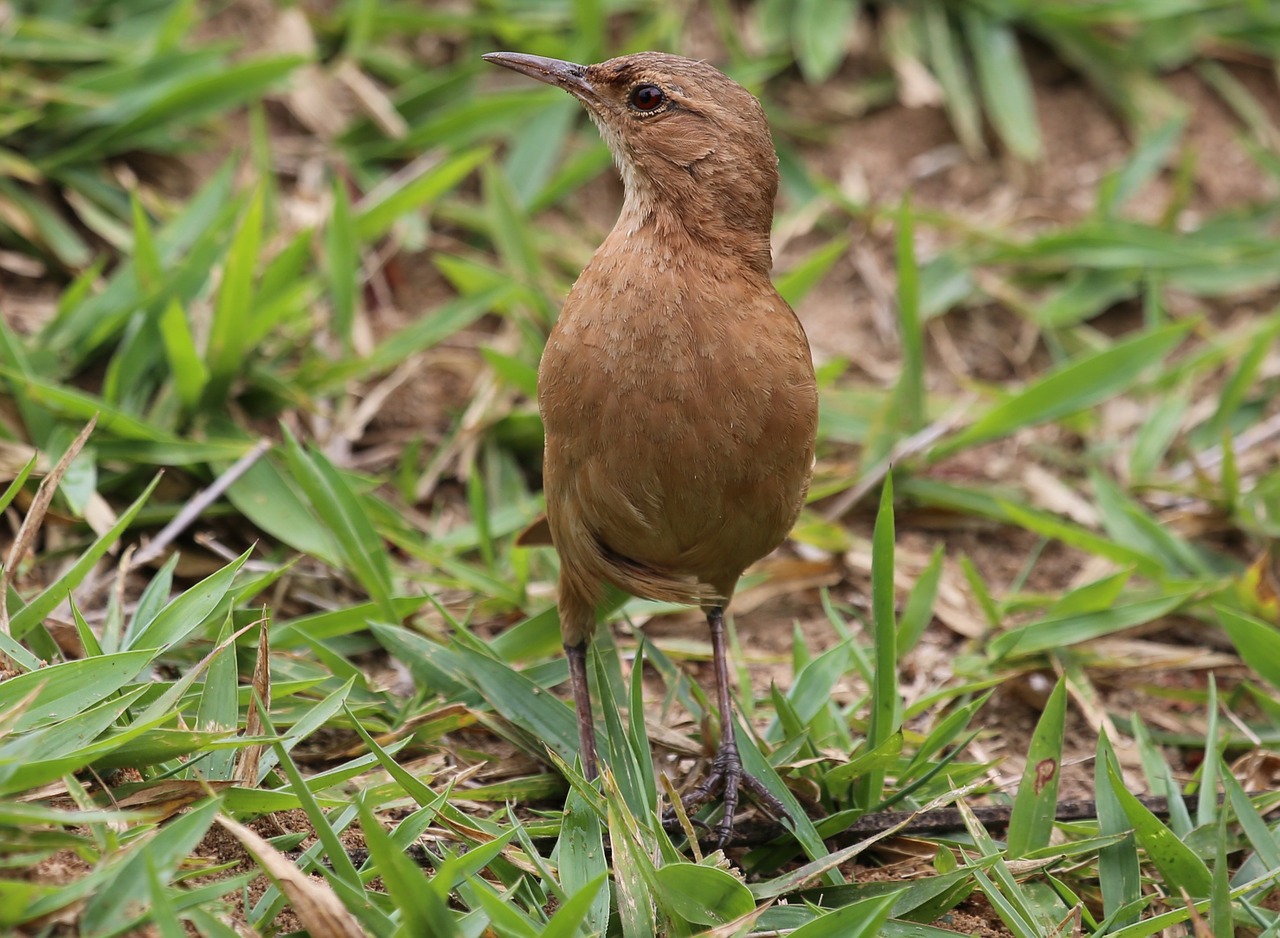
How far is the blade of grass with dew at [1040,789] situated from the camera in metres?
A: 3.81

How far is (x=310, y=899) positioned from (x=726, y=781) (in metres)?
1.42

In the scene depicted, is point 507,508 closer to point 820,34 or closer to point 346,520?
point 346,520

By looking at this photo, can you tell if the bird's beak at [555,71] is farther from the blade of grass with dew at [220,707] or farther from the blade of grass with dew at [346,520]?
the blade of grass with dew at [220,707]

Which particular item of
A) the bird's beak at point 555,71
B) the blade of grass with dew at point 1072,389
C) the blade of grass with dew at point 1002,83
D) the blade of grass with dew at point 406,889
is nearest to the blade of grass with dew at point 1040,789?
the blade of grass with dew at point 406,889

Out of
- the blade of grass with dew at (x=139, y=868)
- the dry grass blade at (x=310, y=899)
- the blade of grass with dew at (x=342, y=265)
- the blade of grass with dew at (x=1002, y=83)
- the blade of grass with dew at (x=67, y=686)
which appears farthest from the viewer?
the blade of grass with dew at (x=1002, y=83)

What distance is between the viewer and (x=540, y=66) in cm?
431

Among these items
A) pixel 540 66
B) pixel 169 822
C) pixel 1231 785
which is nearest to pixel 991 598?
pixel 1231 785

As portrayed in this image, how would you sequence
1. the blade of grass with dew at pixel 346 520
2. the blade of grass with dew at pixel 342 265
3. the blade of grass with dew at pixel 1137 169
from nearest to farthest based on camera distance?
1. the blade of grass with dew at pixel 346 520
2. the blade of grass with dew at pixel 342 265
3. the blade of grass with dew at pixel 1137 169

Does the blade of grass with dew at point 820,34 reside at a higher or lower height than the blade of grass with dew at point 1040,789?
higher

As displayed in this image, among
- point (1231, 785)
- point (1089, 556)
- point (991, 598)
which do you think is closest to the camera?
point (1231, 785)

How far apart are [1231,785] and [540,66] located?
9.08 ft

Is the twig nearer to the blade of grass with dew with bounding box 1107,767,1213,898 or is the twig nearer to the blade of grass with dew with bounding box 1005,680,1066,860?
the blade of grass with dew with bounding box 1005,680,1066,860

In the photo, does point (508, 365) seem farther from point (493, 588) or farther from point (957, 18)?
point (957, 18)

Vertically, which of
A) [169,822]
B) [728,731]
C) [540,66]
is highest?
[540,66]
